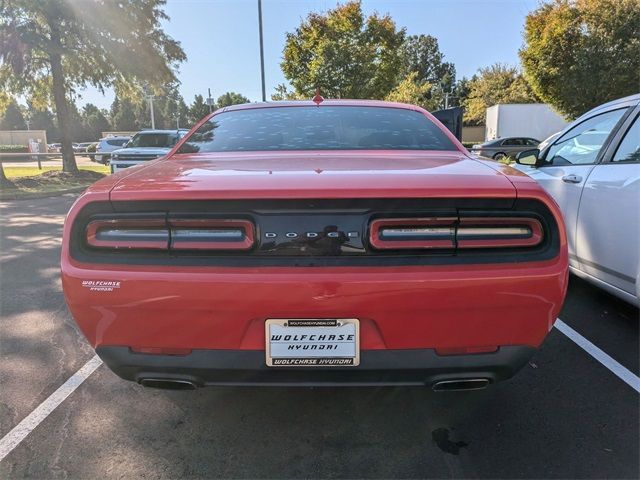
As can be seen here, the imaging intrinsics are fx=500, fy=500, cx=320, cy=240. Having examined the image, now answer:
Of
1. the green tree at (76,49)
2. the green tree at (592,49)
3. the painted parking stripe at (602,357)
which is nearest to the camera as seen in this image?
the painted parking stripe at (602,357)

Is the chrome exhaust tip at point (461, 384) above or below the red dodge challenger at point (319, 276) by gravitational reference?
below

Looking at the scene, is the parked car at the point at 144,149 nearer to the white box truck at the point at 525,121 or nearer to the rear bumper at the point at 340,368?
the rear bumper at the point at 340,368

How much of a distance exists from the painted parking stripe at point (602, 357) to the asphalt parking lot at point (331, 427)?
39mm

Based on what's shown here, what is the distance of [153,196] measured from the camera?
191 cm

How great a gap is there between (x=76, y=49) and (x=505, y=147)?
17.5m

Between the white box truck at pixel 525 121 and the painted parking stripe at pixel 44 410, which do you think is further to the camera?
the white box truck at pixel 525 121

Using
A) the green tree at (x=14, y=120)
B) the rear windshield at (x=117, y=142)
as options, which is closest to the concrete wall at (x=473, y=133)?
the rear windshield at (x=117, y=142)

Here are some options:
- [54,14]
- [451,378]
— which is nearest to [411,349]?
[451,378]

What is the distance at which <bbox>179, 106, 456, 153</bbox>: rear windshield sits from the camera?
2.87 meters

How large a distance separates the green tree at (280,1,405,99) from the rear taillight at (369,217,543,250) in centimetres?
2123

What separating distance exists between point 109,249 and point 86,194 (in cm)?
25

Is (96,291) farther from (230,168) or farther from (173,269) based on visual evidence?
(230,168)

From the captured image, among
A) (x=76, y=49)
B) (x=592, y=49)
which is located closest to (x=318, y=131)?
(x=76, y=49)

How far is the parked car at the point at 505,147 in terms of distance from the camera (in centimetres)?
2195
